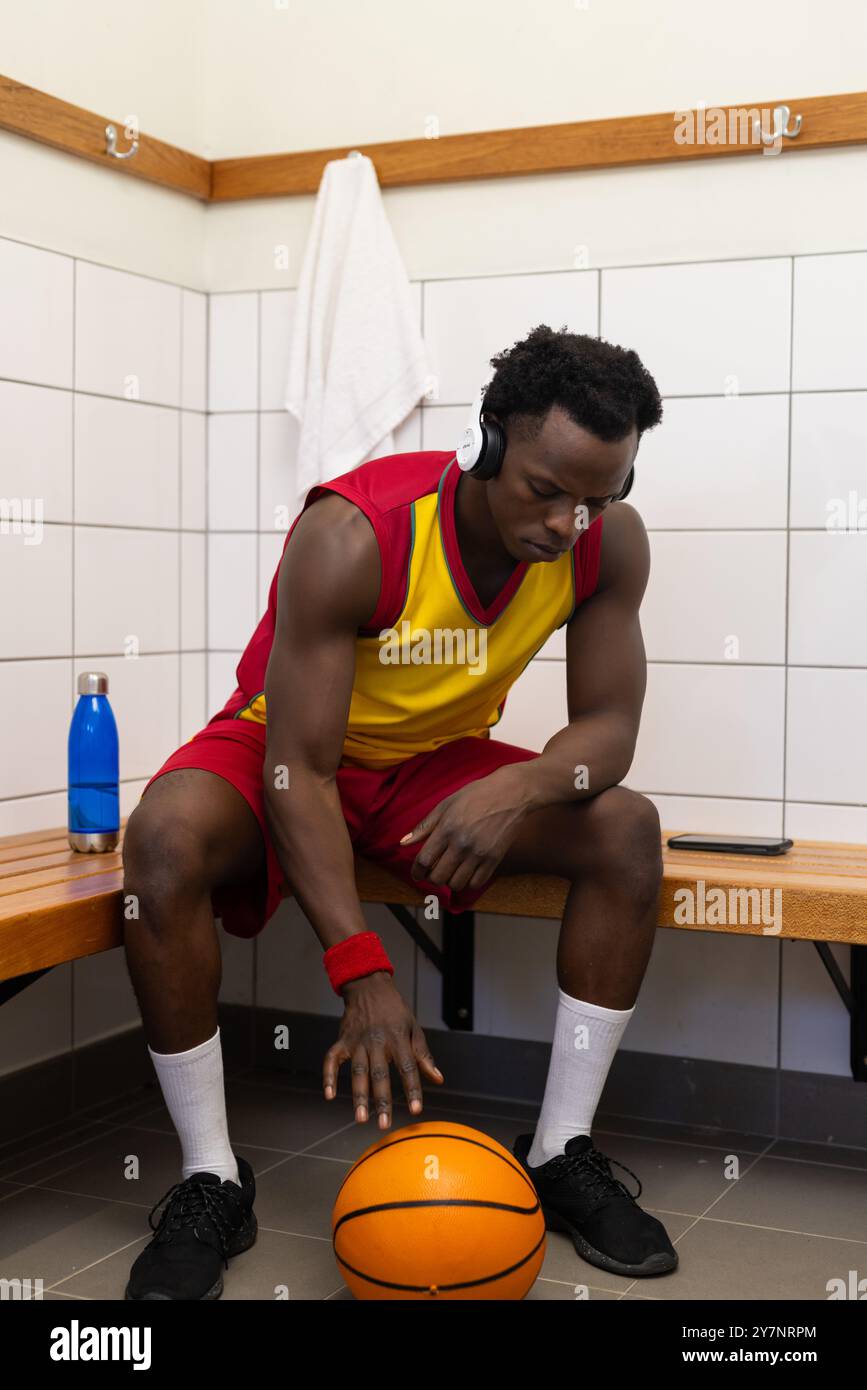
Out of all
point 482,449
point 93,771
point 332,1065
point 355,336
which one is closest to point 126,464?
point 355,336

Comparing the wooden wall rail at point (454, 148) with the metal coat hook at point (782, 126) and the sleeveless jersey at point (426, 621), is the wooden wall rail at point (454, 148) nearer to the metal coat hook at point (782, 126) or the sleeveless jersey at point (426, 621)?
the metal coat hook at point (782, 126)

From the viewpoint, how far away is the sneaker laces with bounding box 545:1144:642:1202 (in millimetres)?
1912

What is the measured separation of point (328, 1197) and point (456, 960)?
1.70 feet

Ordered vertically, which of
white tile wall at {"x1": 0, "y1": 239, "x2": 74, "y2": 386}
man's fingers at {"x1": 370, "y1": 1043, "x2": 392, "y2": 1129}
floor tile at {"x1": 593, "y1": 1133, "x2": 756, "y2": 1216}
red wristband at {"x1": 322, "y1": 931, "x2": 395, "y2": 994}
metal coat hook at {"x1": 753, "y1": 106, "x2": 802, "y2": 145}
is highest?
metal coat hook at {"x1": 753, "y1": 106, "x2": 802, "y2": 145}

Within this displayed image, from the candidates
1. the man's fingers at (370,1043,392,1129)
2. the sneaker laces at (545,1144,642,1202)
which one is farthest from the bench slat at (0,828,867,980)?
the man's fingers at (370,1043,392,1129)

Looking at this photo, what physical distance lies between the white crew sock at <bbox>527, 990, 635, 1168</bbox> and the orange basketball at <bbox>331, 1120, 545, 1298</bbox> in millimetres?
328

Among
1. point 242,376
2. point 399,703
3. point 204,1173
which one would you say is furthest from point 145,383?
point 204,1173

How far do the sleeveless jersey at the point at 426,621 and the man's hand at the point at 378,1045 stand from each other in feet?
1.40

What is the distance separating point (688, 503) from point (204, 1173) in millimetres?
1308

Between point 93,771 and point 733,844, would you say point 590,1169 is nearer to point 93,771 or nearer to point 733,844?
point 733,844

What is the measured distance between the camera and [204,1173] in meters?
1.88

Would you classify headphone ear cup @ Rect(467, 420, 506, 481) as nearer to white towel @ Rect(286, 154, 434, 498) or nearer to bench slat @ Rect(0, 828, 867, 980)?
bench slat @ Rect(0, 828, 867, 980)

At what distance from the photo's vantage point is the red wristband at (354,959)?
5.65 ft

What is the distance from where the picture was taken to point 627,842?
196 centimetres
